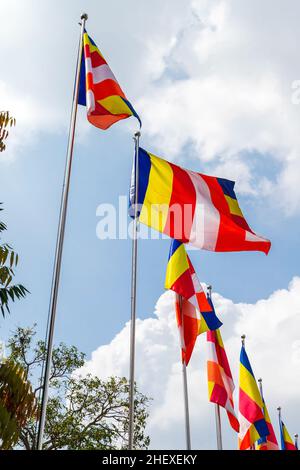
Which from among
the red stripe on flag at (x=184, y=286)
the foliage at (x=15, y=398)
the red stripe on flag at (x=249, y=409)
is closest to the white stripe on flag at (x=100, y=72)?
the red stripe on flag at (x=184, y=286)

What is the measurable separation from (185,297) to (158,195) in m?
2.42

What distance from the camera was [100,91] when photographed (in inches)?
388

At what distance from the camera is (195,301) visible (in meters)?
12.0

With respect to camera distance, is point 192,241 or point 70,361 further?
point 70,361

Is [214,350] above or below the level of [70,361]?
below

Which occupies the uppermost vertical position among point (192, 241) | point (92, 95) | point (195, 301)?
point (92, 95)

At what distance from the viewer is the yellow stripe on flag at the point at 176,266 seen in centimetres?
1207

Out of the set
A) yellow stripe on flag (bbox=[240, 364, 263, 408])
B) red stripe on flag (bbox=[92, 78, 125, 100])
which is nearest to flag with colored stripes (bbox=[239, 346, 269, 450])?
yellow stripe on flag (bbox=[240, 364, 263, 408])

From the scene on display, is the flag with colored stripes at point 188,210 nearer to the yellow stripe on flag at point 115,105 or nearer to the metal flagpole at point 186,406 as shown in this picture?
the yellow stripe on flag at point 115,105

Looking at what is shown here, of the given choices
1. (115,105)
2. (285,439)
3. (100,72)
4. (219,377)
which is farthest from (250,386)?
(100,72)
